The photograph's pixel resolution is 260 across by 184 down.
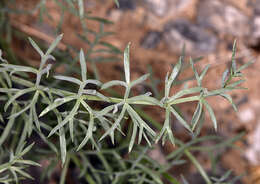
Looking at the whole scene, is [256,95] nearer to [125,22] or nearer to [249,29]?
[249,29]

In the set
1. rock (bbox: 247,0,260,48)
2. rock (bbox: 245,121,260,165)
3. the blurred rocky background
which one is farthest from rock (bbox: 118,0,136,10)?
rock (bbox: 245,121,260,165)

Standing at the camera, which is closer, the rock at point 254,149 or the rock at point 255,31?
the rock at point 254,149

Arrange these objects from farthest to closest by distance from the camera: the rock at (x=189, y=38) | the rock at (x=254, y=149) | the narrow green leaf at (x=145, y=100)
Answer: the rock at (x=189, y=38), the rock at (x=254, y=149), the narrow green leaf at (x=145, y=100)

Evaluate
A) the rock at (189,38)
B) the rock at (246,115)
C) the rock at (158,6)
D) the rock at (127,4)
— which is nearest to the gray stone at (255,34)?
the rock at (189,38)

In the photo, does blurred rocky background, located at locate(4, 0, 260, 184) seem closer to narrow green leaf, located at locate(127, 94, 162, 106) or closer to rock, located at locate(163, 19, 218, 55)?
rock, located at locate(163, 19, 218, 55)

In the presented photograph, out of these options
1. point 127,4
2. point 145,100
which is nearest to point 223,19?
point 127,4

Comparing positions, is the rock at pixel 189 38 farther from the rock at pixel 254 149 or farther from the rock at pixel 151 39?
the rock at pixel 254 149

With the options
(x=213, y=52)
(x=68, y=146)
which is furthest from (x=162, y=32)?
(x=68, y=146)

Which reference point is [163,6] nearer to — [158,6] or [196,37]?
[158,6]
